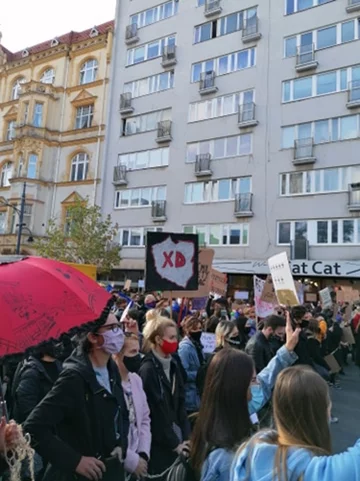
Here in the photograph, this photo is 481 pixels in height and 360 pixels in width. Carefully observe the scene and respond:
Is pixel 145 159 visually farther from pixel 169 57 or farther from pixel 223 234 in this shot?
pixel 223 234

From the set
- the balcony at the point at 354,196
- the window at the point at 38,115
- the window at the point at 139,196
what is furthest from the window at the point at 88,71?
the balcony at the point at 354,196

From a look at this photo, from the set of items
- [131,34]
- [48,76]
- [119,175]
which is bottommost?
[119,175]

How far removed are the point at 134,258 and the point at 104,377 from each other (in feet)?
90.6

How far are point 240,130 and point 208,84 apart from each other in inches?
168

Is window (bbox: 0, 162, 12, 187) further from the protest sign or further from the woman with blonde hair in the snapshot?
the woman with blonde hair

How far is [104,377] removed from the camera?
276 cm

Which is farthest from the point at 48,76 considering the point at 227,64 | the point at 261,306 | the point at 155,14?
the point at 261,306

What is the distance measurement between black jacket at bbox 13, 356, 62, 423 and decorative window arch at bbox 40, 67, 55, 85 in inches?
1478

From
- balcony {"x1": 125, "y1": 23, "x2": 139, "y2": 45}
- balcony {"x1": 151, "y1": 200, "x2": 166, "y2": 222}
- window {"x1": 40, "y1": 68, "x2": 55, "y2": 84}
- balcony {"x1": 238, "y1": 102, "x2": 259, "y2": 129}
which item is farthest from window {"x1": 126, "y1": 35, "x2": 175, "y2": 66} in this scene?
balcony {"x1": 151, "y1": 200, "x2": 166, "y2": 222}

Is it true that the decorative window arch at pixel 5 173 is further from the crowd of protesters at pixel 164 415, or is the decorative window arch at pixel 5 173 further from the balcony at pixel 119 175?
the crowd of protesters at pixel 164 415

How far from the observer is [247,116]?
1057 inches

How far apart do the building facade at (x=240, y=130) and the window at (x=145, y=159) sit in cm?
8

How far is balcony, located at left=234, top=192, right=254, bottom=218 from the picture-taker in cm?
2602

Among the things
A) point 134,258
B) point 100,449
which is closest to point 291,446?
point 100,449
